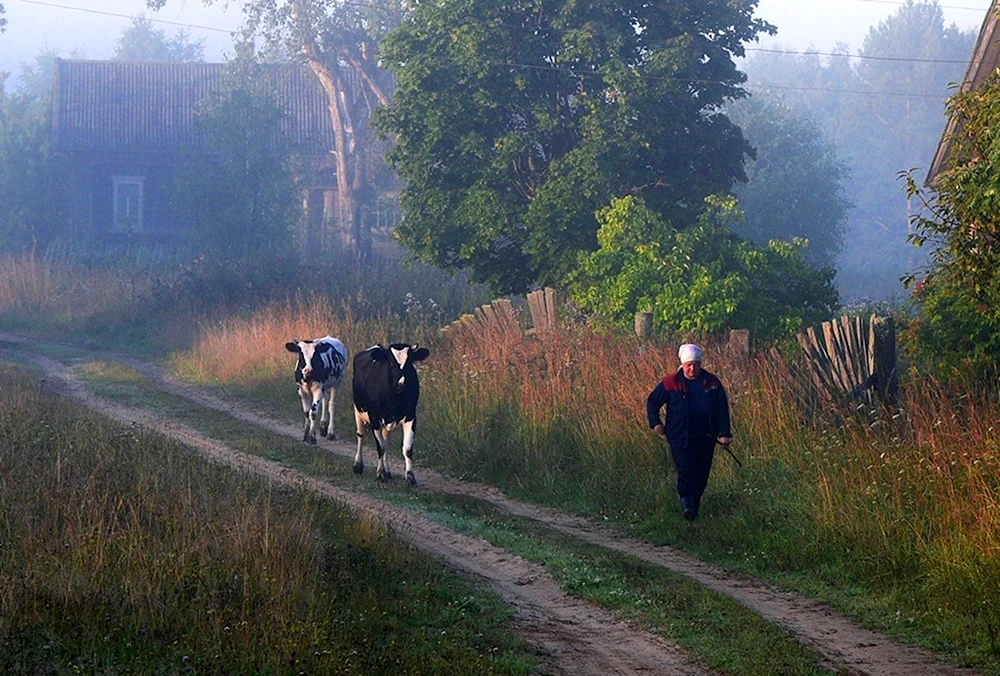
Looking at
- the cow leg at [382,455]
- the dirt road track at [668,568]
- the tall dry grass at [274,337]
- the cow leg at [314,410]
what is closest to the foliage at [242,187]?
the tall dry grass at [274,337]

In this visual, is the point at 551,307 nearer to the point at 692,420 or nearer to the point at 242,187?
the point at 692,420

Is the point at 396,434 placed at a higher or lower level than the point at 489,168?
lower

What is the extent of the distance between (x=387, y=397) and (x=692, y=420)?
4.32 m

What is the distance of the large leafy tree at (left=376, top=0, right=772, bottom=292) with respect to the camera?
68.3 feet

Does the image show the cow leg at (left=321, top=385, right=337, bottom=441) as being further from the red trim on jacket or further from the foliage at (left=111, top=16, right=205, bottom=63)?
the foliage at (left=111, top=16, right=205, bottom=63)

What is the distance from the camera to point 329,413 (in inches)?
656

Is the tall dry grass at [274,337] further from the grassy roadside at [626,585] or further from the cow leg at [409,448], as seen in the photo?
the cow leg at [409,448]

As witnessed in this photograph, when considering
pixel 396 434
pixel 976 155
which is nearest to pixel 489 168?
pixel 396 434

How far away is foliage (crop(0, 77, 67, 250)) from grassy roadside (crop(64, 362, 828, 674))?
3731cm

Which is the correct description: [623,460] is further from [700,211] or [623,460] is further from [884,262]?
[884,262]

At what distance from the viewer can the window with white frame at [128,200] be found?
5197 cm

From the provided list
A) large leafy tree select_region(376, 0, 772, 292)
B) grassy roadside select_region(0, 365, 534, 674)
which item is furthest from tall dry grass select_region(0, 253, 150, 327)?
grassy roadside select_region(0, 365, 534, 674)

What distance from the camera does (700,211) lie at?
2139 centimetres

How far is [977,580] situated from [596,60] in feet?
49.7
